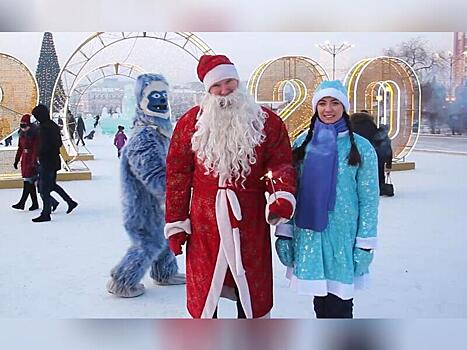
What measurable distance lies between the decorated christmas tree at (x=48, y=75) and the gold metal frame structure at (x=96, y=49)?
1 cm

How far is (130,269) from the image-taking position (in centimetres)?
218

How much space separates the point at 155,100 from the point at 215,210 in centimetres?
60

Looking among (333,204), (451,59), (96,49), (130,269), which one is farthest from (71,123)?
(451,59)

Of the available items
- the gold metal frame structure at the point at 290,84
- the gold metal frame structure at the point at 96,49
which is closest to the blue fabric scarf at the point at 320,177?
the gold metal frame structure at the point at 290,84

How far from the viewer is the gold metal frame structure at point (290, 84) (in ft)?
6.84

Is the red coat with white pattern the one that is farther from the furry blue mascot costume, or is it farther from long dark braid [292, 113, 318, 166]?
the furry blue mascot costume

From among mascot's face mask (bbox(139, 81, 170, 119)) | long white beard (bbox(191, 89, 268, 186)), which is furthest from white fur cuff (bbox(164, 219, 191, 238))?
mascot's face mask (bbox(139, 81, 170, 119))

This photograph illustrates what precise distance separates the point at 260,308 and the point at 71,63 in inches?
46.4

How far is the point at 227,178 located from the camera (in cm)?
175

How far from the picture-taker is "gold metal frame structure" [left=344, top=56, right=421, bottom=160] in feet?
6.98

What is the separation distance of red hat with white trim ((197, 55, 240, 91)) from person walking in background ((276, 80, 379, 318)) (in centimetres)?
30

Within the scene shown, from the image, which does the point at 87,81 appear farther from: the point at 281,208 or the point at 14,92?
the point at 281,208
